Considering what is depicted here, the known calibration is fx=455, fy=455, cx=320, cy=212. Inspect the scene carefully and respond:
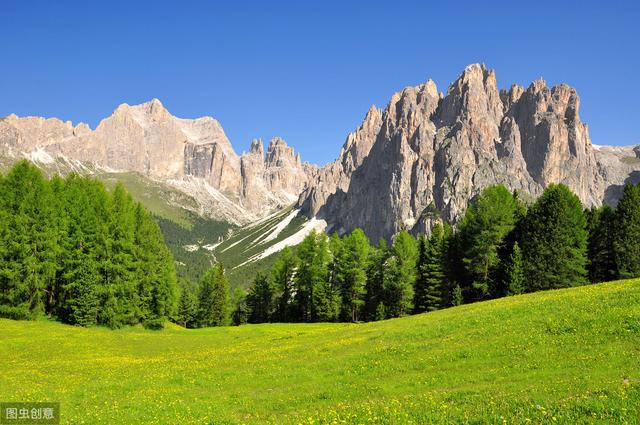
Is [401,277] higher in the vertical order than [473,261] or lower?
lower

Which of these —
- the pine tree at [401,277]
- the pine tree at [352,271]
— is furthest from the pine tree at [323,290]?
the pine tree at [401,277]

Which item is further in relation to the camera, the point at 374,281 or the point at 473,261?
the point at 374,281

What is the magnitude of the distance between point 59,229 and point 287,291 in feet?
169

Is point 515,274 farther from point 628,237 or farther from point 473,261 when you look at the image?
point 628,237

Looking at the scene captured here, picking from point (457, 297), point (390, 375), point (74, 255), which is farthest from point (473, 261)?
point (74, 255)

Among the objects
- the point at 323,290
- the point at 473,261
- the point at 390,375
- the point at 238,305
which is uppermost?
the point at 473,261

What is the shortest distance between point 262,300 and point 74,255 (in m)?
59.5

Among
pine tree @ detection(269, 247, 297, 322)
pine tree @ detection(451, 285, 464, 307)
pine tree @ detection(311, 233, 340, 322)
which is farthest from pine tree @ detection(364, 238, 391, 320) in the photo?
pine tree @ detection(451, 285, 464, 307)

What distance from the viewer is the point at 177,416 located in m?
17.3

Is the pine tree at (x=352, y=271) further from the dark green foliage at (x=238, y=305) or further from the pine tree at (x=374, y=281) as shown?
the dark green foliage at (x=238, y=305)

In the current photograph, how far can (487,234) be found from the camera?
73875 millimetres

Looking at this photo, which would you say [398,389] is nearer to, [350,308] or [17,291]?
[17,291]

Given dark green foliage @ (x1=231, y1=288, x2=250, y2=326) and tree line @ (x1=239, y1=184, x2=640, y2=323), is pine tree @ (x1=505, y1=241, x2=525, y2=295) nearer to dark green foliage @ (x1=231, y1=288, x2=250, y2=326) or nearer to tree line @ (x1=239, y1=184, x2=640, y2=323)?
tree line @ (x1=239, y1=184, x2=640, y2=323)

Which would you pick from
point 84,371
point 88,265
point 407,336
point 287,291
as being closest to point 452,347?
point 407,336
